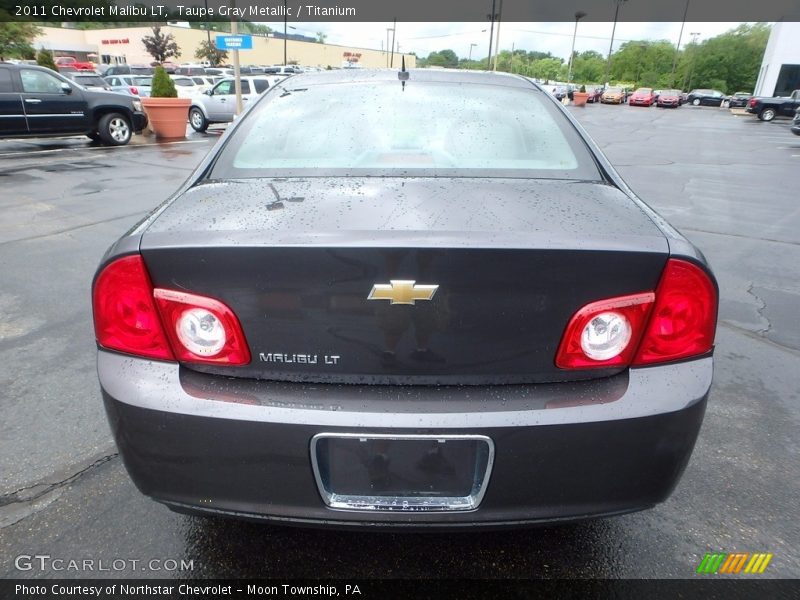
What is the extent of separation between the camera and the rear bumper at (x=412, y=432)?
139 centimetres

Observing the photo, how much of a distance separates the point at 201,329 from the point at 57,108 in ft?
42.9

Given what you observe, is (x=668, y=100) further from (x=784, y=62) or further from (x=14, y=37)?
(x=14, y=37)

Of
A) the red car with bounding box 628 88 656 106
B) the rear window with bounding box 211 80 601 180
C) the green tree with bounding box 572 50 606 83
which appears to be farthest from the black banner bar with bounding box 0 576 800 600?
the green tree with bounding box 572 50 606 83

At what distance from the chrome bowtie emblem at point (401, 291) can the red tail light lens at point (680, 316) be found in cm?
60

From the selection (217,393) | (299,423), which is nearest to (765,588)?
(299,423)

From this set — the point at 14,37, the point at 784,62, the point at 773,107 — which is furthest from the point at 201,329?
the point at 784,62

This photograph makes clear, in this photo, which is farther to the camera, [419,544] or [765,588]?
[419,544]

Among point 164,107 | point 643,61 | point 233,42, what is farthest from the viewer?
point 643,61

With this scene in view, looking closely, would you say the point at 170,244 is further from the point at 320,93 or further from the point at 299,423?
the point at 320,93

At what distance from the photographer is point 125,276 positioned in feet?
4.79

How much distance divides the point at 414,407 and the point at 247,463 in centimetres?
46

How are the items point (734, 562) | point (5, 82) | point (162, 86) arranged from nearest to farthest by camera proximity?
point (734, 562) → point (5, 82) → point (162, 86)

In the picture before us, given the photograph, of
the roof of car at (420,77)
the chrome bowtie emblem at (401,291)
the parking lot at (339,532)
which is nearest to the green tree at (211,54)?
the parking lot at (339,532)

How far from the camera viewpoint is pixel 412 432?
4.51 ft
